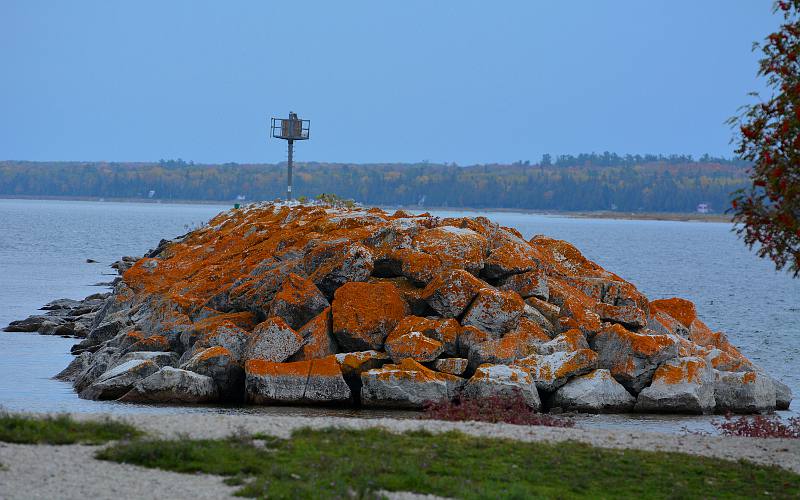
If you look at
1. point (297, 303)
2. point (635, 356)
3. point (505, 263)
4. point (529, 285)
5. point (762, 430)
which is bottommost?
point (762, 430)

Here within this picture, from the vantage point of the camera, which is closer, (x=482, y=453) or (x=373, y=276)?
(x=482, y=453)

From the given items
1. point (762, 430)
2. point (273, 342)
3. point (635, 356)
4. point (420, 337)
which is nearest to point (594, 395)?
point (635, 356)

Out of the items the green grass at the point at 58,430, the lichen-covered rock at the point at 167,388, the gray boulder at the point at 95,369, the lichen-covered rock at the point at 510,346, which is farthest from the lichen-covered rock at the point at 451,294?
the green grass at the point at 58,430

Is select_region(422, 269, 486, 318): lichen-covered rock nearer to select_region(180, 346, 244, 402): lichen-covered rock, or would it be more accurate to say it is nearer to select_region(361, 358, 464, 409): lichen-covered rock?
select_region(361, 358, 464, 409): lichen-covered rock

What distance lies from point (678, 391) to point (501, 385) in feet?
15.0

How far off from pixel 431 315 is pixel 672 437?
956 centimetres

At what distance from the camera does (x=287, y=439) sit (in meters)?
14.6

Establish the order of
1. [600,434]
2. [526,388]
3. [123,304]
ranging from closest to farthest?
[600,434] < [526,388] < [123,304]

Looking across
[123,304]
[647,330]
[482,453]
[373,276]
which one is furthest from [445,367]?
[123,304]

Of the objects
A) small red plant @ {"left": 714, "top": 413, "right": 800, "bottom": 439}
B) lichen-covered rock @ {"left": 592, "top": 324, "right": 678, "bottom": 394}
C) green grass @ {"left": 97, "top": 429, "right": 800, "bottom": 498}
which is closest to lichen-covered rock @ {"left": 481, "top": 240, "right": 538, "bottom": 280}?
lichen-covered rock @ {"left": 592, "top": 324, "right": 678, "bottom": 394}

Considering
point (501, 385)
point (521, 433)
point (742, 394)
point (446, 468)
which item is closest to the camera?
point (446, 468)

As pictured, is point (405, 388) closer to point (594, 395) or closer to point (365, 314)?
point (365, 314)

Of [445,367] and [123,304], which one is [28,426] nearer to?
[445,367]

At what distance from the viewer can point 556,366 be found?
926 inches
